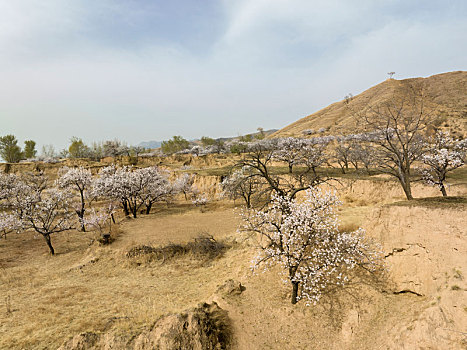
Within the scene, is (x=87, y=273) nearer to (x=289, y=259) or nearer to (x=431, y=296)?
(x=289, y=259)

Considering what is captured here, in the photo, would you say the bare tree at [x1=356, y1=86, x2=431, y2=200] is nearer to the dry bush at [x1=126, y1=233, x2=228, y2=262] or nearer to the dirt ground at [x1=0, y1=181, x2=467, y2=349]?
the dirt ground at [x1=0, y1=181, x2=467, y2=349]

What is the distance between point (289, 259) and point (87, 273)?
17503 millimetres

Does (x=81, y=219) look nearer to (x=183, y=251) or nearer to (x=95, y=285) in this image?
(x=95, y=285)

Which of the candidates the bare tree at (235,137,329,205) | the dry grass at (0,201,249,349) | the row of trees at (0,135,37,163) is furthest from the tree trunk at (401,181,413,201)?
the row of trees at (0,135,37,163)

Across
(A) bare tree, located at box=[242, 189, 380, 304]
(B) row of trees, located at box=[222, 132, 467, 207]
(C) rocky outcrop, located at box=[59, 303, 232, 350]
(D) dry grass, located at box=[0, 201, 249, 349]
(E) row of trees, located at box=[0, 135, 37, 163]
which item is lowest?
(D) dry grass, located at box=[0, 201, 249, 349]

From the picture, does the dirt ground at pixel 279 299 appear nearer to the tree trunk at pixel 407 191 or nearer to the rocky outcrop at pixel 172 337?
the rocky outcrop at pixel 172 337

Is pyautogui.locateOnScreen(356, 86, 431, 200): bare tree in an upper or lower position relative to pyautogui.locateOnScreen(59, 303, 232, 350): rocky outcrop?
upper

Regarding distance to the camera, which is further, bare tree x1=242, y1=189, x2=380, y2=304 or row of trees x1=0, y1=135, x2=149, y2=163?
row of trees x1=0, y1=135, x2=149, y2=163

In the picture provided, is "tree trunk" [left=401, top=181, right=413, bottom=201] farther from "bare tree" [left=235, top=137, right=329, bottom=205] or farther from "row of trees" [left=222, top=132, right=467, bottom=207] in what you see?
"bare tree" [left=235, top=137, right=329, bottom=205]

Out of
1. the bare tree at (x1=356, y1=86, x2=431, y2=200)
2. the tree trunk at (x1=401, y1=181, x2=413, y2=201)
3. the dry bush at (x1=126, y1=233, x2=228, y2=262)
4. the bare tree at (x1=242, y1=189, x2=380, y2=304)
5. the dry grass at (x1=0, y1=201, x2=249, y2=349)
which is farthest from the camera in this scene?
the dry bush at (x1=126, y1=233, x2=228, y2=262)

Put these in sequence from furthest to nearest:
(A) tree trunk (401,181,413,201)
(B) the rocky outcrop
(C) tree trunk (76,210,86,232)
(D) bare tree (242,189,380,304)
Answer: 1. (C) tree trunk (76,210,86,232)
2. (A) tree trunk (401,181,413,201)
3. (D) bare tree (242,189,380,304)
4. (B) the rocky outcrop

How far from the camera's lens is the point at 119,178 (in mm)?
35625

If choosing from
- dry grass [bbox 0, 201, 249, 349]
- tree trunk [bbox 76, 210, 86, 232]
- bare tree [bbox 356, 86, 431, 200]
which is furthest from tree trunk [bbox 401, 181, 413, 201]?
tree trunk [bbox 76, 210, 86, 232]

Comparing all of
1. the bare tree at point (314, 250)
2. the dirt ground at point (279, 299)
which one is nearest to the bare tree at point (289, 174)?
the bare tree at point (314, 250)
